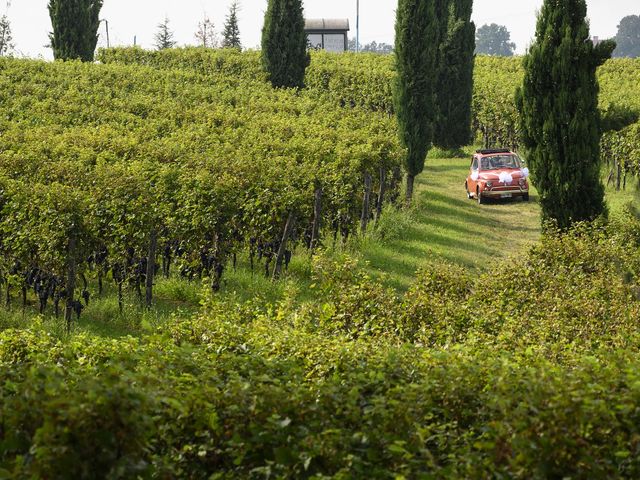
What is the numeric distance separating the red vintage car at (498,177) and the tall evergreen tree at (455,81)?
31.4 ft

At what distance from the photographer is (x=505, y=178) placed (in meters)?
29.2

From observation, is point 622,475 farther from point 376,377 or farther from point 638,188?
point 638,188

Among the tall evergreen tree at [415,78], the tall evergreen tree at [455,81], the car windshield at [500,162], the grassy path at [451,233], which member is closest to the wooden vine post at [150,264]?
the grassy path at [451,233]

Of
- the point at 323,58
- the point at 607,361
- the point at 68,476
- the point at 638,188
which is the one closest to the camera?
the point at 68,476

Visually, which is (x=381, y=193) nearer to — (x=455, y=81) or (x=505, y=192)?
(x=505, y=192)

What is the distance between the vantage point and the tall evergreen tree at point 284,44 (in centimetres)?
4059

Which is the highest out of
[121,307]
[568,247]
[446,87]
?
[446,87]

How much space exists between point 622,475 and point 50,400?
378 centimetres

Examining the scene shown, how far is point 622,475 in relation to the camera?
20.2 feet

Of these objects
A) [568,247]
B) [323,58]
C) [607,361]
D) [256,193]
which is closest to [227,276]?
[256,193]

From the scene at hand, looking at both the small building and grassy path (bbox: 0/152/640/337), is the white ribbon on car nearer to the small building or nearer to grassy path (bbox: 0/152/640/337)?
grassy path (bbox: 0/152/640/337)

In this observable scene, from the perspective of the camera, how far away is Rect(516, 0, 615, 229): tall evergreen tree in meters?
21.1

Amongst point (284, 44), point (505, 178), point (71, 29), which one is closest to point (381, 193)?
point (505, 178)

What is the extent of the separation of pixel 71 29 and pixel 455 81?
18215 mm
